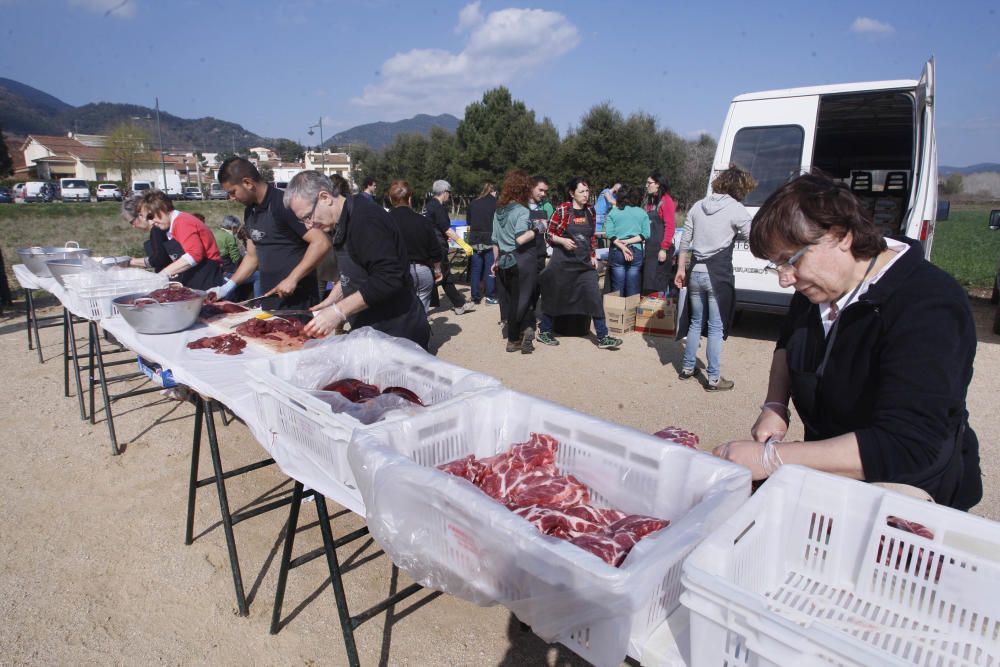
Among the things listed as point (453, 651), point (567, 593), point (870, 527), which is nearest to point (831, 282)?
Result: point (870, 527)

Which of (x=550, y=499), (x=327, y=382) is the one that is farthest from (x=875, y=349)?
(x=327, y=382)

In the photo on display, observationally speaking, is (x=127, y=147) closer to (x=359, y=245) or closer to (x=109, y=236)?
(x=109, y=236)

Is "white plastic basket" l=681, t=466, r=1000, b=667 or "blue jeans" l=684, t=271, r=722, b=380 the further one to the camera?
"blue jeans" l=684, t=271, r=722, b=380

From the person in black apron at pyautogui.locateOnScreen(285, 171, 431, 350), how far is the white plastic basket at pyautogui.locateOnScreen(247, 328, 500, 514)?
0.95 ft

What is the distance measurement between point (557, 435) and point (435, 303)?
7.48m

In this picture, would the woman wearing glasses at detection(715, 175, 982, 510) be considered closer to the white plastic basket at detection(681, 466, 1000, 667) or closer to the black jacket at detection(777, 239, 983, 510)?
the black jacket at detection(777, 239, 983, 510)

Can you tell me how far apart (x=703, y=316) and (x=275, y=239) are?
12.4 ft

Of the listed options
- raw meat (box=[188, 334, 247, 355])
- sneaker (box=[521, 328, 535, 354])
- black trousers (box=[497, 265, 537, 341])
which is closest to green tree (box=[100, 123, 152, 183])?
black trousers (box=[497, 265, 537, 341])

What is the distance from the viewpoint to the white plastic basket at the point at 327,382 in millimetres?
1977

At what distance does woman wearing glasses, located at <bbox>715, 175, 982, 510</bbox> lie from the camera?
1.52 metres

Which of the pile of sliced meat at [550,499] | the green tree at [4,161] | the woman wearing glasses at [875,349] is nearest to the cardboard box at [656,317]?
the woman wearing glasses at [875,349]

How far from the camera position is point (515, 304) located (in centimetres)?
679

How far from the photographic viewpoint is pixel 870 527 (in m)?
1.46

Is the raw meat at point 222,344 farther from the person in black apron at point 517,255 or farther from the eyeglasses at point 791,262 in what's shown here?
the person in black apron at point 517,255
